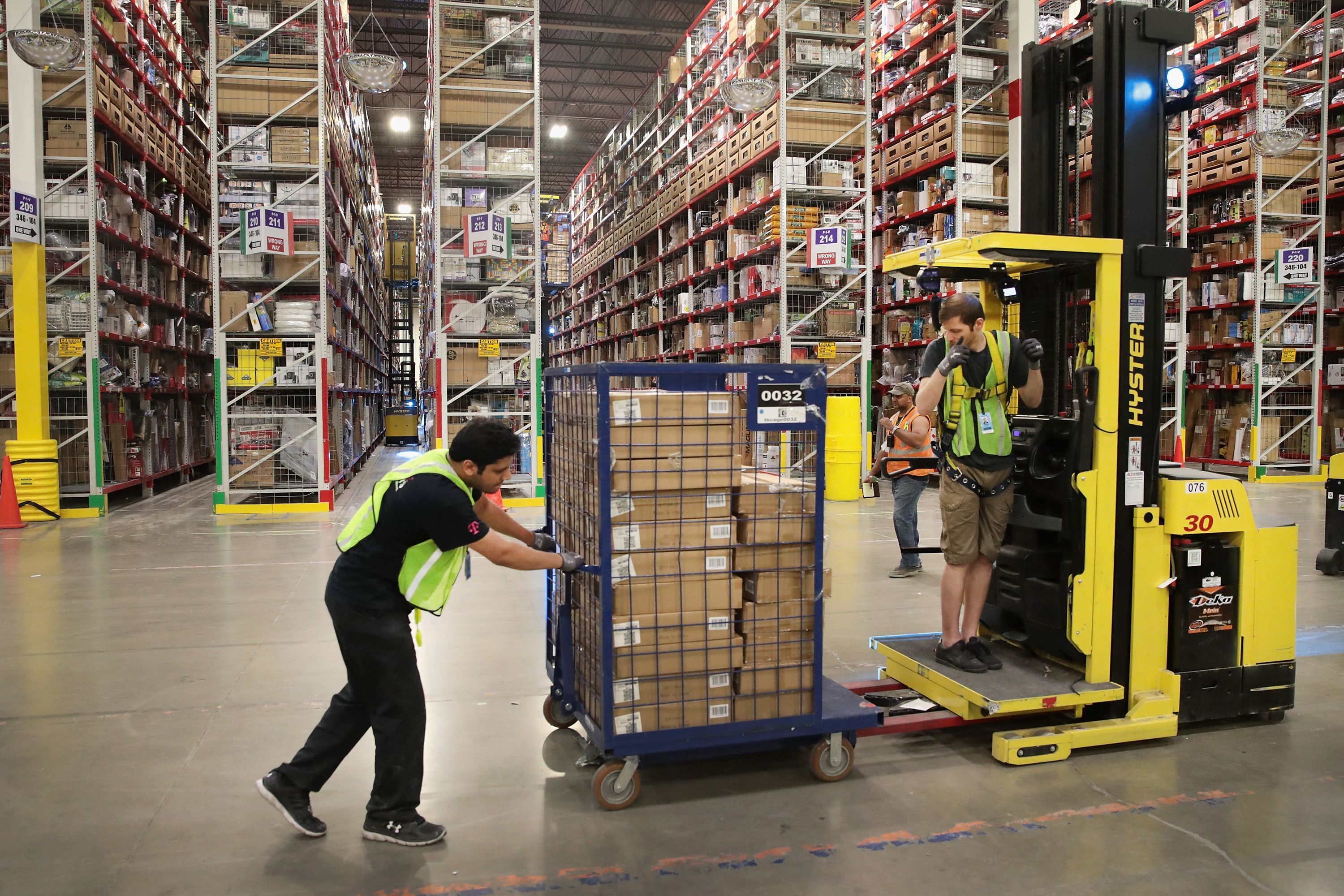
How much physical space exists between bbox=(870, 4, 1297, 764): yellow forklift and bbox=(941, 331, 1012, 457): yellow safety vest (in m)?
0.26

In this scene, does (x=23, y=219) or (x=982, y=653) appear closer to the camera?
(x=982, y=653)

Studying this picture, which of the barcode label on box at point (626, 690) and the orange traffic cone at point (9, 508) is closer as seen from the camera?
the barcode label on box at point (626, 690)

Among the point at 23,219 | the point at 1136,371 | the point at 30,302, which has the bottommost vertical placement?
the point at 1136,371

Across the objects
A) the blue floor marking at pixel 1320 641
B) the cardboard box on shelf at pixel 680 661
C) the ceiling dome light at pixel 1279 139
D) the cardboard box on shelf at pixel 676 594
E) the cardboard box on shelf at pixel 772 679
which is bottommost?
the blue floor marking at pixel 1320 641

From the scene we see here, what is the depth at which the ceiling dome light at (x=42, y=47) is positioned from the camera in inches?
317

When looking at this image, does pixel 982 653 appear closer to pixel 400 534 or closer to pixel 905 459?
pixel 400 534

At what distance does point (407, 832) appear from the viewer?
2.94 meters

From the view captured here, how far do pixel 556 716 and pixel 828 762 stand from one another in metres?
1.13

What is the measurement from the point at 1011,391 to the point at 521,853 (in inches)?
100

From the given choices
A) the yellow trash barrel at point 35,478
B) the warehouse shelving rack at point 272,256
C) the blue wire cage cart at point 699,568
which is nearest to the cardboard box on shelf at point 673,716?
the blue wire cage cart at point 699,568

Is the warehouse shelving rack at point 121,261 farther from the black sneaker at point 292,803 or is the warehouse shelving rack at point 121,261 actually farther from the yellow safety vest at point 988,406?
the yellow safety vest at point 988,406

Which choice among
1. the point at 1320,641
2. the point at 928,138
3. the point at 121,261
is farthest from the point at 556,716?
the point at 928,138

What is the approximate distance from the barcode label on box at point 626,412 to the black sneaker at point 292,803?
1.53 metres

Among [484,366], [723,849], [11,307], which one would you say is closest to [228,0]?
[11,307]
